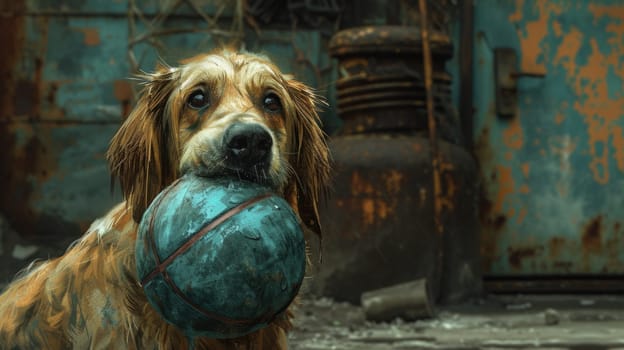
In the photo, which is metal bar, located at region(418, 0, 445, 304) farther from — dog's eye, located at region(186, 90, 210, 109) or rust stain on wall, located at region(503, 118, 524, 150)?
dog's eye, located at region(186, 90, 210, 109)

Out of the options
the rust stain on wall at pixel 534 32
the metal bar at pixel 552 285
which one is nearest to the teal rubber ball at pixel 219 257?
the metal bar at pixel 552 285

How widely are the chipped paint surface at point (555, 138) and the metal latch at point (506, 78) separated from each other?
68 millimetres

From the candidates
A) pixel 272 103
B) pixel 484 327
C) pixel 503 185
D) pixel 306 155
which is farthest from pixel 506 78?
pixel 272 103

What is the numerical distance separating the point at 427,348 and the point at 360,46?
10.1ft

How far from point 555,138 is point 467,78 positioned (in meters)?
0.93

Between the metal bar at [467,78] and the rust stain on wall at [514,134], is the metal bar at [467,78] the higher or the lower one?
the higher one

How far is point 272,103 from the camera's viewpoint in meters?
3.54

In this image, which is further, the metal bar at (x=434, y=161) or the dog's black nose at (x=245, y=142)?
the metal bar at (x=434, y=161)

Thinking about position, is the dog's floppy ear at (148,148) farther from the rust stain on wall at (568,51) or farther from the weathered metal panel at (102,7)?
the rust stain on wall at (568,51)

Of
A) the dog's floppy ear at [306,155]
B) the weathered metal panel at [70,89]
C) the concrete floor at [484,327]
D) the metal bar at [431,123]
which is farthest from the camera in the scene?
the weathered metal panel at [70,89]

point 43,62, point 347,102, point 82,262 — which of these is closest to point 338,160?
point 347,102

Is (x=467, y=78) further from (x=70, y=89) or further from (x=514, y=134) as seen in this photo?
(x=70, y=89)

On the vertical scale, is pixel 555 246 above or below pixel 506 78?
below

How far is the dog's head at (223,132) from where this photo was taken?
320 cm
